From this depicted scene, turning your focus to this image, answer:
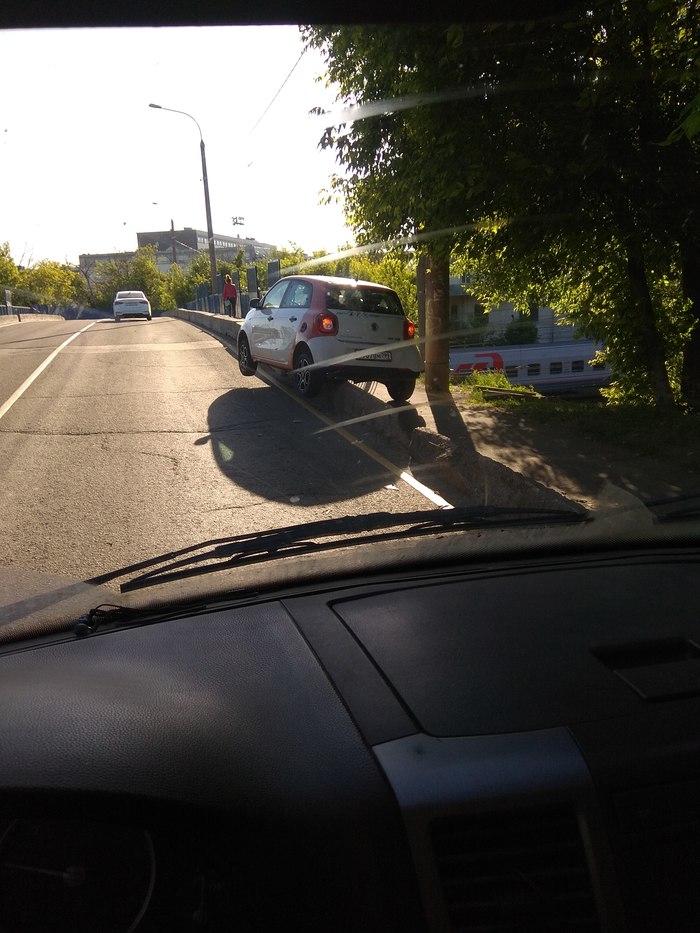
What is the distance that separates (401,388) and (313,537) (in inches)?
344

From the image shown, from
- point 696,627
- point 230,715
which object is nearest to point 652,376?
point 696,627

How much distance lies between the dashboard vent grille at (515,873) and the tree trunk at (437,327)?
10.1 meters

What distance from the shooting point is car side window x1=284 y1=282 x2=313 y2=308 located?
1170cm

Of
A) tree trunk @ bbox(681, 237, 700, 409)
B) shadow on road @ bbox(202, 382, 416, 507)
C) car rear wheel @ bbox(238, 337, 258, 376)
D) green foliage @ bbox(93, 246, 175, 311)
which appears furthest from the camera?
green foliage @ bbox(93, 246, 175, 311)

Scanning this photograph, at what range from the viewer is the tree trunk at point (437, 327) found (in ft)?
38.0

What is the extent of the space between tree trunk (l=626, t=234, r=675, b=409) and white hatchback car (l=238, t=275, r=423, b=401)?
10.8 feet

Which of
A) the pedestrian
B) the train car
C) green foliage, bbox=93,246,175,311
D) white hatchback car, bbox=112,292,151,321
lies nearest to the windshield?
the pedestrian

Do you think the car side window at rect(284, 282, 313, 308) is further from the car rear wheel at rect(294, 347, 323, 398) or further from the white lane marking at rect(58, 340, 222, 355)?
the white lane marking at rect(58, 340, 222, 355)

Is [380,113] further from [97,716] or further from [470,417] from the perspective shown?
[97,716]

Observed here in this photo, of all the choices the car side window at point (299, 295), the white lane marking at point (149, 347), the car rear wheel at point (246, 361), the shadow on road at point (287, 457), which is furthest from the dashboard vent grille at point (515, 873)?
the white lane marking at point (149, 347)

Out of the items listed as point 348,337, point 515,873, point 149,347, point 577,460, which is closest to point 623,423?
point 577,460

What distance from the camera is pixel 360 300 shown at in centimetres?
1142

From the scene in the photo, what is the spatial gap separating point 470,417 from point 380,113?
12.5 ft

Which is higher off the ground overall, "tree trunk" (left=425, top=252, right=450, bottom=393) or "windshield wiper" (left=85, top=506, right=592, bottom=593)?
"tree trunk" (left=425, top=252, right=450, bottom=393)
